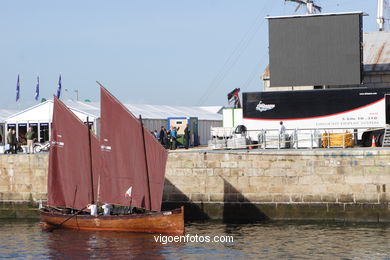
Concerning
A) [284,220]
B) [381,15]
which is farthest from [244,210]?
[381,15]

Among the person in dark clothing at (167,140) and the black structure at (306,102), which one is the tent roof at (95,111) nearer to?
the person in dark clothing at (167,140)

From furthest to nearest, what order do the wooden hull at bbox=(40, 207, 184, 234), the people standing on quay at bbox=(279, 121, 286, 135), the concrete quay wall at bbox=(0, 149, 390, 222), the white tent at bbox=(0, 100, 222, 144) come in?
the white tent at bbox=(0, 100, 222, 144)
the people standing on quay at bbox=(279, 121, 286, 135)
the concrete quay wall at bbox=(0, 149, 390, 222)
the wooden hull at bbox=(40, 207, 184, 234)

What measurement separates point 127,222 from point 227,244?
528 centimetres

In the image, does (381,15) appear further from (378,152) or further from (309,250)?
(309,250)

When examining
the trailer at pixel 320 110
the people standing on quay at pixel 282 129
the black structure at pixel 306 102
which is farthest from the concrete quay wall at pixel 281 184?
the black structure at pixel 306 102

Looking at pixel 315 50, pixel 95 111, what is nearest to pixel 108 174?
pixel 95 111

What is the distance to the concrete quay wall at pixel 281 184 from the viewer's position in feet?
131

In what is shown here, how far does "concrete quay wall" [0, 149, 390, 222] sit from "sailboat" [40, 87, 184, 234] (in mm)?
3834

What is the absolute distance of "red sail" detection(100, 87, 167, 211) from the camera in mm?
38812

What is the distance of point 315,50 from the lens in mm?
51500

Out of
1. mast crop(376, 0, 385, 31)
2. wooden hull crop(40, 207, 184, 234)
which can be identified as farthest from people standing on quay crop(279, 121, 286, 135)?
mast crop(376, 0, 385, 31)

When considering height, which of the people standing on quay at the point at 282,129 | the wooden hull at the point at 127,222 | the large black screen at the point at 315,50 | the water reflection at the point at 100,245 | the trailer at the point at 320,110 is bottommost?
the water reflection at the point at 100,245

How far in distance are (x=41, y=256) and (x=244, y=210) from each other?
1160 centimetres

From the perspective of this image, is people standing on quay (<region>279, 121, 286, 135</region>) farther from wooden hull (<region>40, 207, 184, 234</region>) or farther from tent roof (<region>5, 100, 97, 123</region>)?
tent roof (<region>5, 100, 97, 123</region>)
